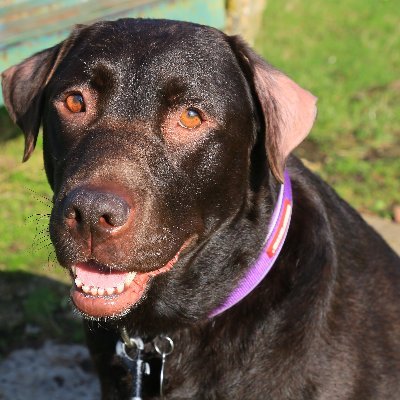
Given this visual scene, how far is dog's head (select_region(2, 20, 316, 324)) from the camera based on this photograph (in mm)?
2947

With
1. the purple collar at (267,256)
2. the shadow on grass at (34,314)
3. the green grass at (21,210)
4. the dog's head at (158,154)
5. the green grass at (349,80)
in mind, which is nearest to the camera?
the dog's head at (158,154)

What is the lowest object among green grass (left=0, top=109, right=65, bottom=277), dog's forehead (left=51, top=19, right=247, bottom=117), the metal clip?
green grass (left=0, top=109, right=65, bottom=277)

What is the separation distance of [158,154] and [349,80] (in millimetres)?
5311

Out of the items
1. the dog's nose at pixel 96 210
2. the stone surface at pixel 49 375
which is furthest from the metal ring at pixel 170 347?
the stone surface at pixel 49 375

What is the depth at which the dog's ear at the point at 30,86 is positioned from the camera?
3.45 metres

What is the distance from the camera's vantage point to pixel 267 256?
3.37m

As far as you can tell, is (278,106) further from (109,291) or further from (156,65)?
(109,291)

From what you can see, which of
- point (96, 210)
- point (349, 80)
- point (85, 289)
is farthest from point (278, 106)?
point (349, 80)

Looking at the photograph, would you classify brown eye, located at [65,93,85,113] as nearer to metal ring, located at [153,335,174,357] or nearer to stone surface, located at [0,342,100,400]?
metal ring, located at [153,335,174,357]

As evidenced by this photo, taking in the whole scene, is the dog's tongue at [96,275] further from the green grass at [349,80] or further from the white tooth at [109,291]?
the green grass at [349,80]

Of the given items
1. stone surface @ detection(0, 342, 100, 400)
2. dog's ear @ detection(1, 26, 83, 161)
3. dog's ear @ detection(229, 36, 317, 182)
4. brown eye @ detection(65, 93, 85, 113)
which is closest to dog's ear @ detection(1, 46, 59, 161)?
dog's ear @ detection(1, 26, 83, 161)

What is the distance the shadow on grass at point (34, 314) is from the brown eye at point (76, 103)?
2000 mm

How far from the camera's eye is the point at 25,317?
504cm

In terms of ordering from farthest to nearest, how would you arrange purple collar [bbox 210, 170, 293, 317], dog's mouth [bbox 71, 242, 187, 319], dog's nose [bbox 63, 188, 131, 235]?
purple collar [bbox 210, 170, 293, 317]
dog's mouth [bbox 71, 242, 187, 319]
dog's nose [bbox 63, 188, 131, 235]
